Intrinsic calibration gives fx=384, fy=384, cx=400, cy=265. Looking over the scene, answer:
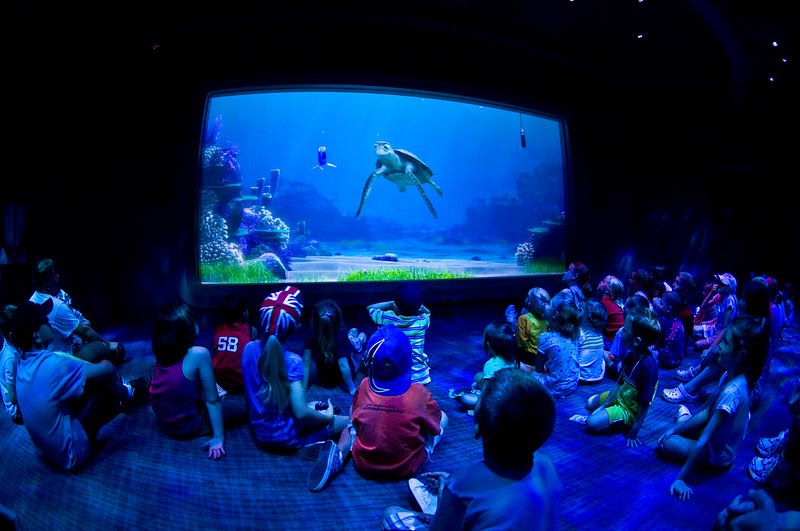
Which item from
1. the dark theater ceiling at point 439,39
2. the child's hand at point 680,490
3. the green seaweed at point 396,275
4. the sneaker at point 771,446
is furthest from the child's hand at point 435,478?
the dark theater ceiling at point 439,39

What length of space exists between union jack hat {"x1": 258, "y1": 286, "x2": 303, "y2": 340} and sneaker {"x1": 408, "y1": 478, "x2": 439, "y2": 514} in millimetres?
1221

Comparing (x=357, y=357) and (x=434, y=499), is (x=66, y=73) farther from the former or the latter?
(x=434, y=499)

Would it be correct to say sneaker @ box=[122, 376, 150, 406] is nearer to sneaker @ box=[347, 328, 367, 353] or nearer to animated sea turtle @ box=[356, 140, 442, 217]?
sneaker @ box=[347, 328, 367, 353]

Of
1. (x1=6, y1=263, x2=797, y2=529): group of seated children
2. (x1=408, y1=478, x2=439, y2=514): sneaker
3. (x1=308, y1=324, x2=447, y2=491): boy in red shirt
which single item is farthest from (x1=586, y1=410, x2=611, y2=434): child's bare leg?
(x1=408, y1=478, x2=439, y2=514): sneaker

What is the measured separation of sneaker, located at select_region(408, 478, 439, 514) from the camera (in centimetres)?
204

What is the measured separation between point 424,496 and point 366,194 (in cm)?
835

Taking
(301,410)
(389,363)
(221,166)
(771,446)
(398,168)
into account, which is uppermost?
(398,168)

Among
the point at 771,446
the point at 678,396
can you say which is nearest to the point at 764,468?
the point at 771,446

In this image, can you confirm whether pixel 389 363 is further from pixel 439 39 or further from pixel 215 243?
pixel 439 39

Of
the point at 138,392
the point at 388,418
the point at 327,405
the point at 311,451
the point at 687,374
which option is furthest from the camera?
the point at 687,374

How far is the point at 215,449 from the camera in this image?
2.71 meters

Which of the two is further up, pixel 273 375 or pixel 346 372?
pixel 273 375

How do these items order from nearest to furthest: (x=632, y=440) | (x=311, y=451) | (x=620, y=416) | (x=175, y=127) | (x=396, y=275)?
1. (x=311, y=451)
2. (x=632, y=440)
3. (x=620, y=416)
4. (x=175, y=127)
5. (x=396, y=275)

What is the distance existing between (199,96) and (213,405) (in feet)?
17.9
